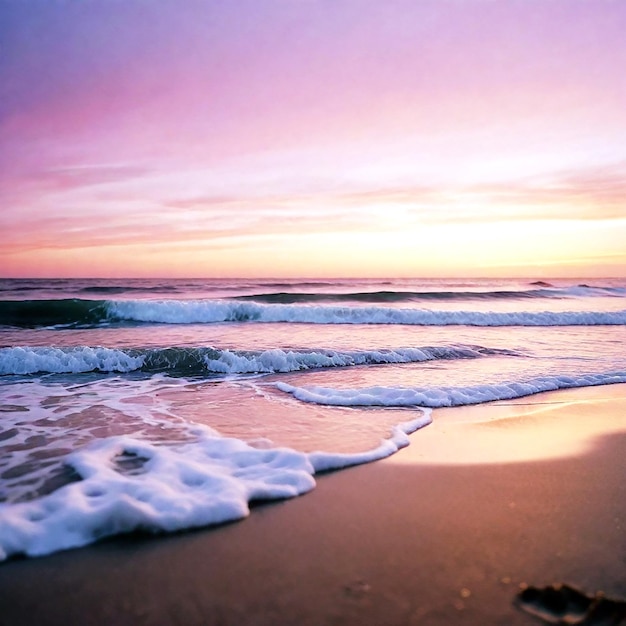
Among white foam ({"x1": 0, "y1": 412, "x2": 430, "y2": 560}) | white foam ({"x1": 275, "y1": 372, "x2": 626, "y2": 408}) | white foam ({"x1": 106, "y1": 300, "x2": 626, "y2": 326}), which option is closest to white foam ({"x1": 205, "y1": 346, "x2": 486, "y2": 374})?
white foam ({"x1": 275, "y1": 372, "x2": 626, "y2": 408})

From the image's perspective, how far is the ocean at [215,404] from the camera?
125 inches

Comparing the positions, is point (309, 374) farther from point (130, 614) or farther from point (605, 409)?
point (130, 614)

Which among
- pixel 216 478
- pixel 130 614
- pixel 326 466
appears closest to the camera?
pixel 130 614

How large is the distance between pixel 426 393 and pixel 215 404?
2618 millimetres

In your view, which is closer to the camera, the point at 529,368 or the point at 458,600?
the point at 458,600

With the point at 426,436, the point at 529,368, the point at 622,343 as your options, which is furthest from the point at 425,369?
the point at 622,343

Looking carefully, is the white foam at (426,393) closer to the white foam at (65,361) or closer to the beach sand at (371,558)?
the beach sand at (371,558)

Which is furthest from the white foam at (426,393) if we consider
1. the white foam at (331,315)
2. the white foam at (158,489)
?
the white foam at (331,315)

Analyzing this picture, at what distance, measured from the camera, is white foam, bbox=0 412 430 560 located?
285 centimetres

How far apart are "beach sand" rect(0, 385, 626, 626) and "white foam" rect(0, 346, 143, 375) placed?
620 cm

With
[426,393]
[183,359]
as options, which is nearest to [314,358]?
[183,359]

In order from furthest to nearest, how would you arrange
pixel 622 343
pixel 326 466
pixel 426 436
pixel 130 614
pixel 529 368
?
pixel 622 343
pixel 529 368
pixel 426 436
pixel 326 466
pixel 130 614

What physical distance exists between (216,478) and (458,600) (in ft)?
Result: 6.18

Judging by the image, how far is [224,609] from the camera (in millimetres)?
2152
